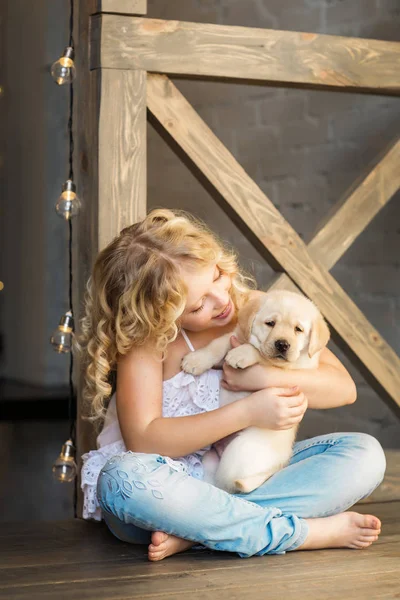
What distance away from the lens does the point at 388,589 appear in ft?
5.09

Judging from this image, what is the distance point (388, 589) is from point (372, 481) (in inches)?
14.8

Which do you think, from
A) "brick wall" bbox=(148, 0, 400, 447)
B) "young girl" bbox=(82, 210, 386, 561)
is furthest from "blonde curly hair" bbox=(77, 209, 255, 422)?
"brick wall" bbox=(148, 0, 400, 447)

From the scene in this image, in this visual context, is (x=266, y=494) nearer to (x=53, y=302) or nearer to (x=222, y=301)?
(x=222, y=301)

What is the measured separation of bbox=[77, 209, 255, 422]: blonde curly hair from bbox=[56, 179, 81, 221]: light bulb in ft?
0.73

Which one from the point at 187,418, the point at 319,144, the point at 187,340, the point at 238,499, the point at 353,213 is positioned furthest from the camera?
the point at 319,144

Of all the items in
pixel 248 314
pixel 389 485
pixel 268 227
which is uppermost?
pixel 268 227

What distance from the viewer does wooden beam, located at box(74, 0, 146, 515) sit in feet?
6.89

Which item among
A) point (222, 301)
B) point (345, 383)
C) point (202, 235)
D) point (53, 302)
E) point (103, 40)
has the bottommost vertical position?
point (53, 302)

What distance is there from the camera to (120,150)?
2.12 m

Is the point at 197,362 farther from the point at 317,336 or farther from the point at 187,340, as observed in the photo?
the point at 317,336

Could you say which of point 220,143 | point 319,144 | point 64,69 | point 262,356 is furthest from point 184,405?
point 319,144

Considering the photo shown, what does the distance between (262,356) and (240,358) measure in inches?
2.2

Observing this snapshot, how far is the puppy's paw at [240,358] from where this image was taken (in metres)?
1.84

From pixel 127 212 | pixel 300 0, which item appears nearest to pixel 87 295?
pixel 127 212
